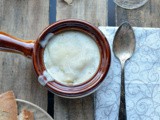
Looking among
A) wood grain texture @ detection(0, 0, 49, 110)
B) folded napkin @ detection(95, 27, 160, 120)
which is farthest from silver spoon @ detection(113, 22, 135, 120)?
A: wood grain texture @ detection(0, 0, 49, 110)

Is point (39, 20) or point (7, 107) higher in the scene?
point (39, 20)

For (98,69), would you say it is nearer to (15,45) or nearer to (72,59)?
(72,59)

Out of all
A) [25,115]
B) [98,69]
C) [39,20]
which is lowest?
[25,115]

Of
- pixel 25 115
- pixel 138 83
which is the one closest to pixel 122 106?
pixel 138 83

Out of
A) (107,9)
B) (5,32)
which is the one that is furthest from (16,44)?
(107,9)

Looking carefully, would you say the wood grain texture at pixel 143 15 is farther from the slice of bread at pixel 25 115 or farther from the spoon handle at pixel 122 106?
the slice of bread at pixel 25 115

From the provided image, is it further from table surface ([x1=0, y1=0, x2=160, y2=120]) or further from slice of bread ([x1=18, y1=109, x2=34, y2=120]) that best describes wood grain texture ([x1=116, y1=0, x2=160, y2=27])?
slice of bread ([x1=18, y1=109, x2=34, y2=120])

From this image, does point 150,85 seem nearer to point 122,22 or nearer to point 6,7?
point 122,22
